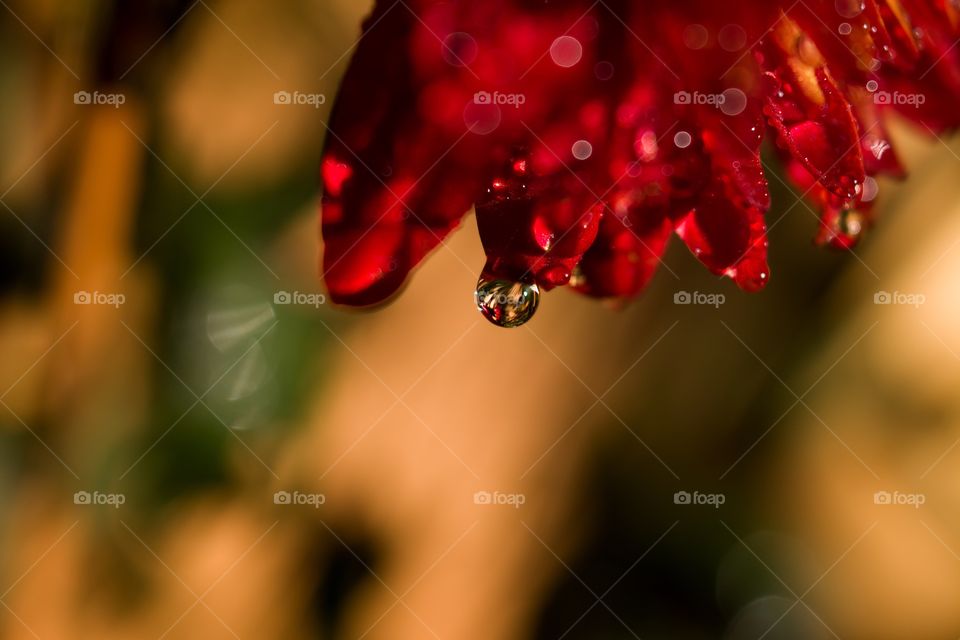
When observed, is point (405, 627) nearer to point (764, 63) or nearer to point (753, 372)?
point (753, 372)

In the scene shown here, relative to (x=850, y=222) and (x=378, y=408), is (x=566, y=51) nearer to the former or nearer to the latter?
(x=850, y=222)

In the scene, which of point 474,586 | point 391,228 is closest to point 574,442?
point 474,586

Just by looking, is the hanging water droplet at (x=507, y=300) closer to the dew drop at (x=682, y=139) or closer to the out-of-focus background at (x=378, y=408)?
the dew drop at (x=682, y=139)

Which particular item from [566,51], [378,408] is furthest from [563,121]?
[378,408]

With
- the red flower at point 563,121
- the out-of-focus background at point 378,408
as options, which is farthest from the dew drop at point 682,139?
the out-of-focus background at point 378,408

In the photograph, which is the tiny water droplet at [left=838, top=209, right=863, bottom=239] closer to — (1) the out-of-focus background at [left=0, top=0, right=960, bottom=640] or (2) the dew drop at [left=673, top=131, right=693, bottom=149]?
(2) the dew drop at [left=673, top=131, right=693, bottom=149]

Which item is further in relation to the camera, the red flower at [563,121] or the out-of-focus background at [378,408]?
the out-of-focus background at [378,408]

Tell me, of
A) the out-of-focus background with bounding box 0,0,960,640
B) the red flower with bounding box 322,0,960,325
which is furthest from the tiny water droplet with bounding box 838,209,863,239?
the out-of-focus background with bounding box 0,0,960,640
